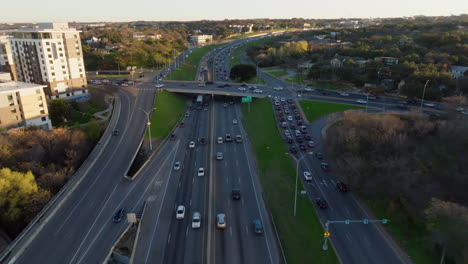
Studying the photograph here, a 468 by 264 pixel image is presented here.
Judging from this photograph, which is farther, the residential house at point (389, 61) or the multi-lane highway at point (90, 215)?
the residential house at point (389, 61)

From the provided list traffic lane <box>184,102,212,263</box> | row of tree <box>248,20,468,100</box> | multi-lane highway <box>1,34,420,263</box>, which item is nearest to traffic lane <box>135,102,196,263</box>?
multi-lane highway <box>1,34,420,263</box>

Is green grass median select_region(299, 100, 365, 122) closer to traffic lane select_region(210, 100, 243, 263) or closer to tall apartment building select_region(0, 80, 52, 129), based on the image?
traffic lane select_region(210, 100, 243, 263)

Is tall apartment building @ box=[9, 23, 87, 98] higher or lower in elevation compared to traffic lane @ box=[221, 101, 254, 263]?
higher

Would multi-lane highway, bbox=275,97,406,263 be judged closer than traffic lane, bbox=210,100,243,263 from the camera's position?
No

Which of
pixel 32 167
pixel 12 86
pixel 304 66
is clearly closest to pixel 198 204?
pixel 32 167

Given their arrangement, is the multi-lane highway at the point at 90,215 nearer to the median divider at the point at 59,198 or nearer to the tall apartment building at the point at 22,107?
the median divider at the point at 59,198

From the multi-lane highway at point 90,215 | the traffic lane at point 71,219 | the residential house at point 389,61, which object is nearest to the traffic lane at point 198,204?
the multi-lane highway at point 90,215

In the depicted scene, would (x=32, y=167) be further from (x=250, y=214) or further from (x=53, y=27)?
(x=53, y=27)
